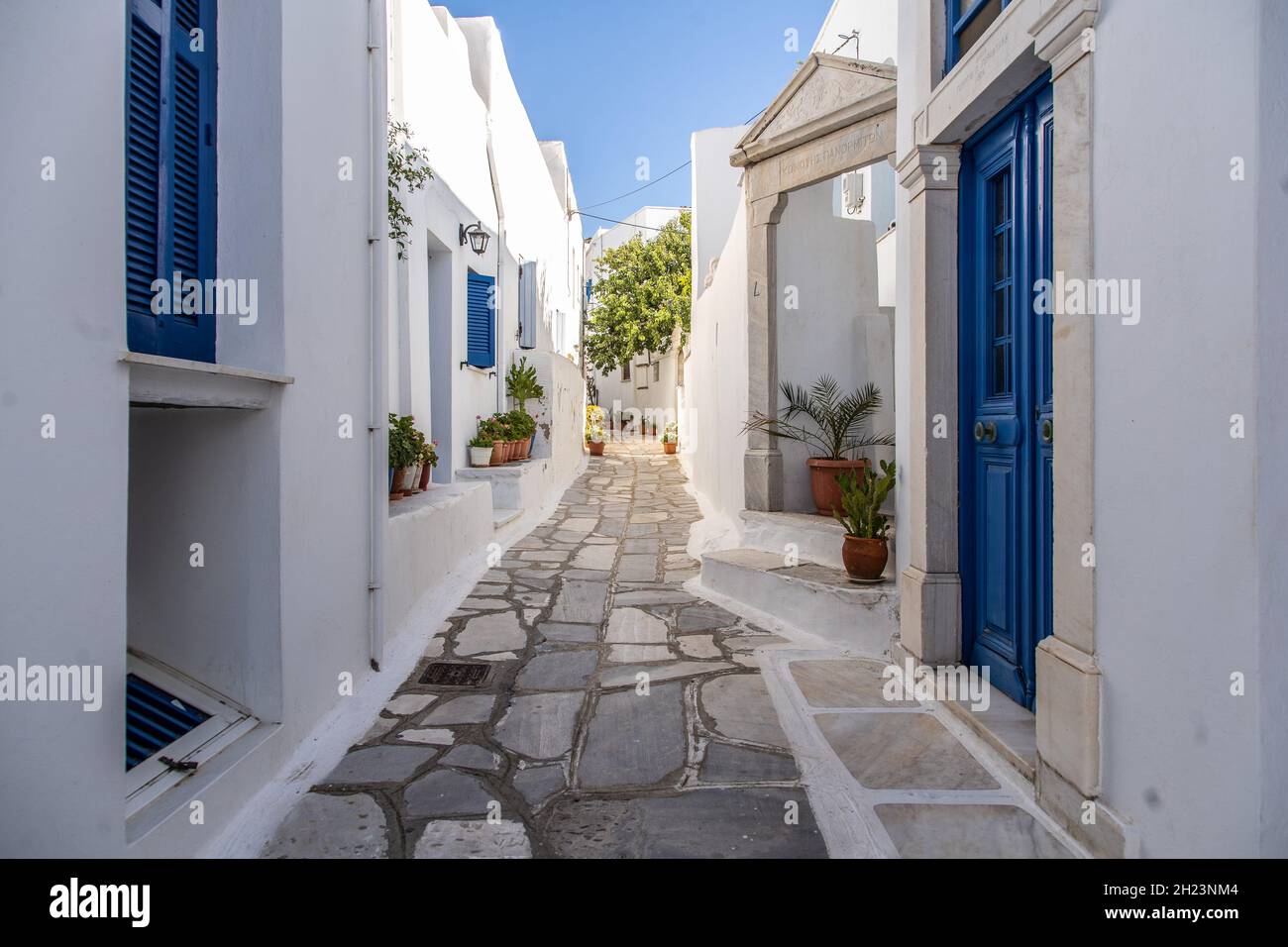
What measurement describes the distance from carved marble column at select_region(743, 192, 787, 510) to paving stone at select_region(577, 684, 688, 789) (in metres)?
3.17

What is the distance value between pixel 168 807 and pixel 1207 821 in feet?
8.81

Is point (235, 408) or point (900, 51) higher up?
point (900, 51)

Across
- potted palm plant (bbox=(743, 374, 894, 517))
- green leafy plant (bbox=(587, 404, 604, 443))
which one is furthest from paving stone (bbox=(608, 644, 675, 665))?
green leafy plant (bbox=(587, 404, 604, 443))

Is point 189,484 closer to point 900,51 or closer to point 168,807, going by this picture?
point 168,807

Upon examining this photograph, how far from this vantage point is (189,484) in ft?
9.68

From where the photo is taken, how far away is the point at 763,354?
6.87 meters

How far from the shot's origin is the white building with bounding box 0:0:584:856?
1717 mm

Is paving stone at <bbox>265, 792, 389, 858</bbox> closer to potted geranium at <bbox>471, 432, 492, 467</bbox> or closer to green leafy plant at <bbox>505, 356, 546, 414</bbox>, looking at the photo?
potted geranium at <bbox>471, 432, 492, 467</bbox>

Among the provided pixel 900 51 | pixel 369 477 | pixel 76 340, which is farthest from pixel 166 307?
pixel 900 51

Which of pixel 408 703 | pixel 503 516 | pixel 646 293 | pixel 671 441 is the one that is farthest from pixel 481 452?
pixel 646 293

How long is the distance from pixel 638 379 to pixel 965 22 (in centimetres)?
3107

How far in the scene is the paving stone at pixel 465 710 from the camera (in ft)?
11.4

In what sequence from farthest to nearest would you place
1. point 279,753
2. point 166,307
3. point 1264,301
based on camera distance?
1. point 279,753
2. point 166,307
3. point 1264,301

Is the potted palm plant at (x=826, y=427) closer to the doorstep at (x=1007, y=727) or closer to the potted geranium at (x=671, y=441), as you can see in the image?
the doorstep at (x=1007, y=727)
